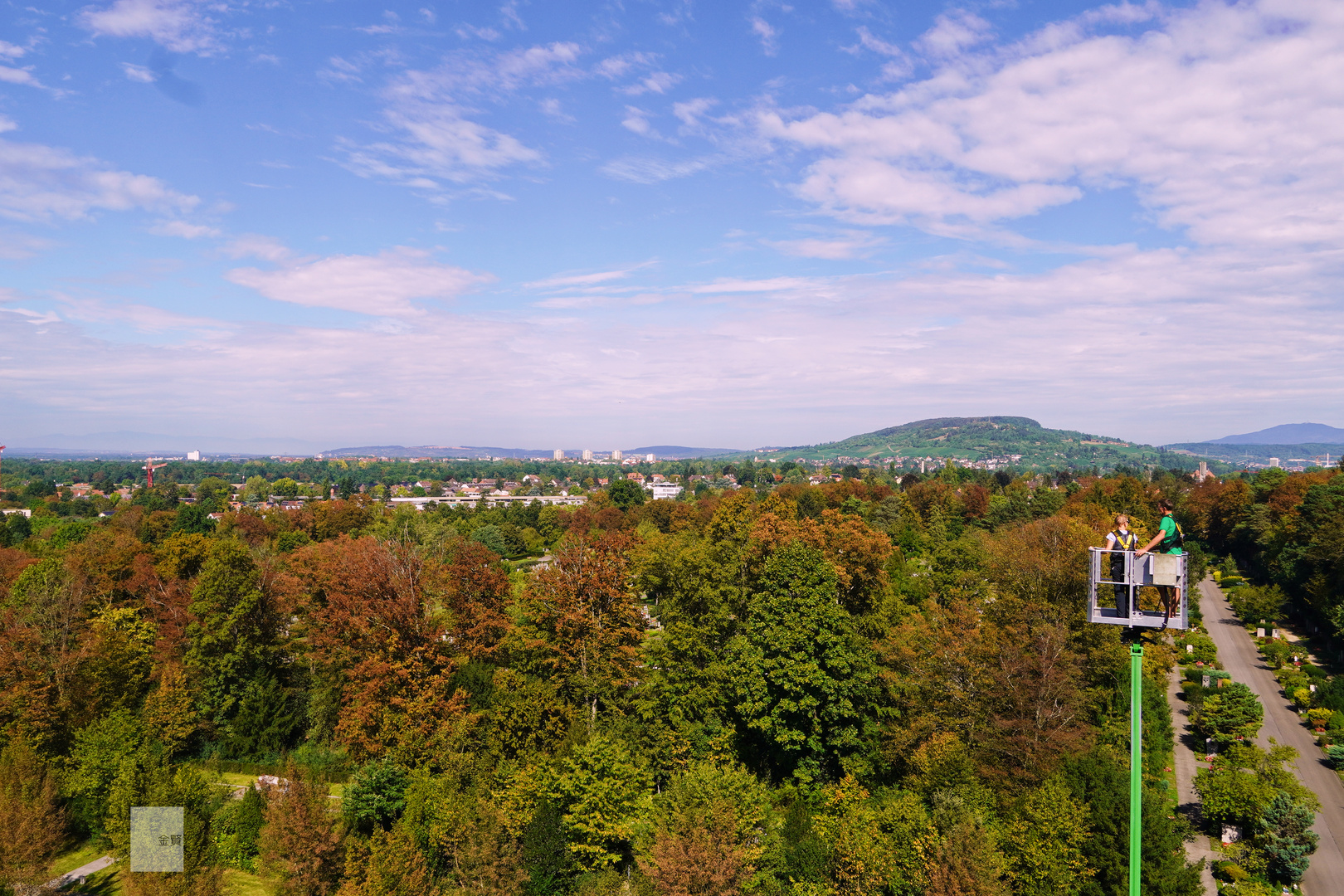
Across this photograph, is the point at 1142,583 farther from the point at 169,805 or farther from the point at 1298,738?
the point at 1298,738

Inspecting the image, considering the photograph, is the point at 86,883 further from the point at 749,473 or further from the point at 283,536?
the point at 749,473

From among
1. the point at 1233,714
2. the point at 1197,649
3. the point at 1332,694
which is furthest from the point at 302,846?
the point at 1197,649

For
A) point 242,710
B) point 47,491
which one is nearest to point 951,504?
point 242,710

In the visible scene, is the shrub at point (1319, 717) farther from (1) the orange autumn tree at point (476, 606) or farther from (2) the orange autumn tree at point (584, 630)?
(1) the orange autumn tree at point (476, 606)

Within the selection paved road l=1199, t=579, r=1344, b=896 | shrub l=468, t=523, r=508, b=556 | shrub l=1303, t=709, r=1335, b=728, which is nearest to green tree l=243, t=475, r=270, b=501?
shrub l=468, t=523, r=508, b=556

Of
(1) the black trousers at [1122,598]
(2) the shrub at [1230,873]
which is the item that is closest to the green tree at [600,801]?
(1) the black trousers at [1122,598]

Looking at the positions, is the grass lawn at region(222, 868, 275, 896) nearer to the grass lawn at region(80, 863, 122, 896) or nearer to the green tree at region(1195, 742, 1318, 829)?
the grass lawn at region(80, 863, 122, 896)
